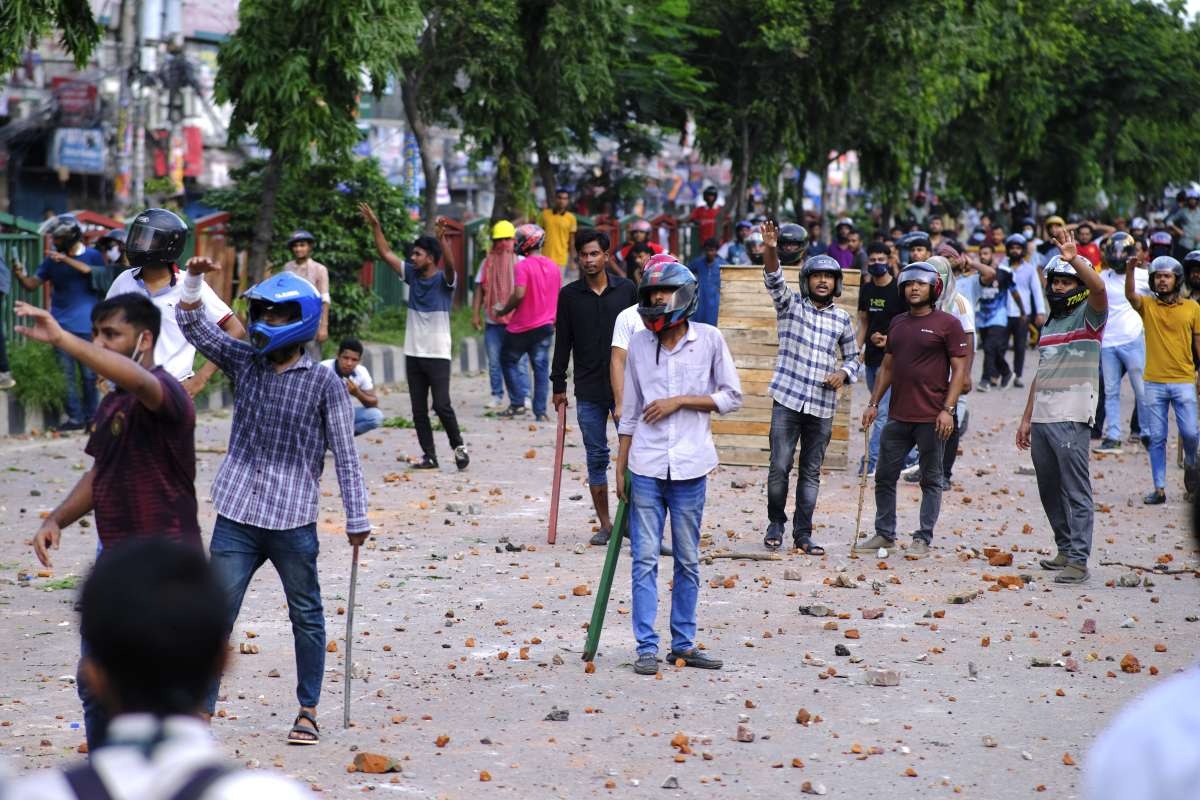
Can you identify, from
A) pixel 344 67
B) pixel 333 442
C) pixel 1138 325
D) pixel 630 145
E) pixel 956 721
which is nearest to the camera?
pixel 333 442

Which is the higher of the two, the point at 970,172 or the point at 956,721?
the point at 970,172

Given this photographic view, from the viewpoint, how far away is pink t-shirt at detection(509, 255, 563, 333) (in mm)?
16172

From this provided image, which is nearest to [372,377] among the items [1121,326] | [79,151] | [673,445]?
[1121,326]

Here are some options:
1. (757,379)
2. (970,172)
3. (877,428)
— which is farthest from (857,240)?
(970,172)

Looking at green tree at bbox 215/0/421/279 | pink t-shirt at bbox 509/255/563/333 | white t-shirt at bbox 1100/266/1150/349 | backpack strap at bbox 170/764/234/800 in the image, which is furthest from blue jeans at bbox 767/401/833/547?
green tree at bbox 215/0/421/279

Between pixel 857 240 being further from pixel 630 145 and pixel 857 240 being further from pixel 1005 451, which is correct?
pixel 630 145

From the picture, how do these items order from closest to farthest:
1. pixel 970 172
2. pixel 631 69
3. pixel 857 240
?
pixel 857 240, pixel 631 69, pixel 970 172

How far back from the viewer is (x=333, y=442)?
19.8 feet

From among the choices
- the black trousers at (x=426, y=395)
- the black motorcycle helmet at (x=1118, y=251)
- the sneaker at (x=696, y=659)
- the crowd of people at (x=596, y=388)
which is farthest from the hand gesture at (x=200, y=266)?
the black motorcycle helmet at (x=1118, y=251)

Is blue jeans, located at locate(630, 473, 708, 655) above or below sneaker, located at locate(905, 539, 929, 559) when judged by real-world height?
above

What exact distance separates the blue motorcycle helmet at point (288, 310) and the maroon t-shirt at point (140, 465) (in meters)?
0.62

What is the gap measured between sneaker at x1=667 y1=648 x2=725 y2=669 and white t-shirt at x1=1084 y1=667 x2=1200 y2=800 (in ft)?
16.9

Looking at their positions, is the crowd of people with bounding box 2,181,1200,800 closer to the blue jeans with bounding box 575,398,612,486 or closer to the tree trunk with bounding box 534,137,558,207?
the blue jeans with bounding box 575,398,612,486

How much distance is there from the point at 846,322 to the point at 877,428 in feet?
7.05
